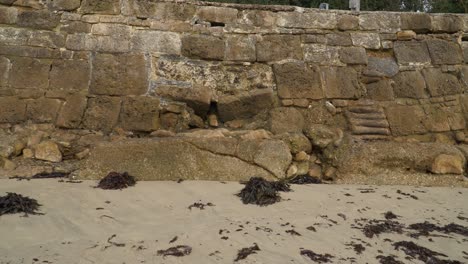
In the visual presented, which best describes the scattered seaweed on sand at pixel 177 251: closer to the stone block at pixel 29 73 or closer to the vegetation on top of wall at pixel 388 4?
the stone block at pixel 29 73

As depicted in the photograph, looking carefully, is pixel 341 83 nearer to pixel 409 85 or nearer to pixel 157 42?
pixel 409 85

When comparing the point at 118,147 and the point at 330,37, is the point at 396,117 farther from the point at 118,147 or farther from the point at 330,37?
the point at 118,147

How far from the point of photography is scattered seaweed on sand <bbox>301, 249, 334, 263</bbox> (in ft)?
7.75

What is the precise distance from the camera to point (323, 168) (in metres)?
4.18

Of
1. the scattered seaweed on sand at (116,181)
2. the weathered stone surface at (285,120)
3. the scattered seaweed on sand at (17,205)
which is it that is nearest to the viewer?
the scattered seaweed on sand at (17,205)

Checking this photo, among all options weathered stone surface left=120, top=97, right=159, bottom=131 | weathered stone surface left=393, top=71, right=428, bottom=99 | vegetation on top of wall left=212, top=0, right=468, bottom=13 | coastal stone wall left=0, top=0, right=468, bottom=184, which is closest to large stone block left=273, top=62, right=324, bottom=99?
coastal stone wall left=0, top=0, right=468, bottom=184

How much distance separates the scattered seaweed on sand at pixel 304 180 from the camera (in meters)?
3.94

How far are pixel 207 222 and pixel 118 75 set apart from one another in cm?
225

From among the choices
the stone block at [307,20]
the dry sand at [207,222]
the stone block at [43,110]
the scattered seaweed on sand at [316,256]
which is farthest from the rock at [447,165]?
the stone block at [43,110]

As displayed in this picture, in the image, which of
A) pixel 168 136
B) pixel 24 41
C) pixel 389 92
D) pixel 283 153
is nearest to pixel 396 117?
pixel 389 92

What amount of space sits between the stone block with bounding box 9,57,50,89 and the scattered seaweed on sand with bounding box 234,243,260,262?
3013mm

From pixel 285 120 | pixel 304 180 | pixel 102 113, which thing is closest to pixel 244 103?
pixel 285 120

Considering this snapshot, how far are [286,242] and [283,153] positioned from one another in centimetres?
146

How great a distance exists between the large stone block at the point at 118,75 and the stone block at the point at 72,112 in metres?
0.18
